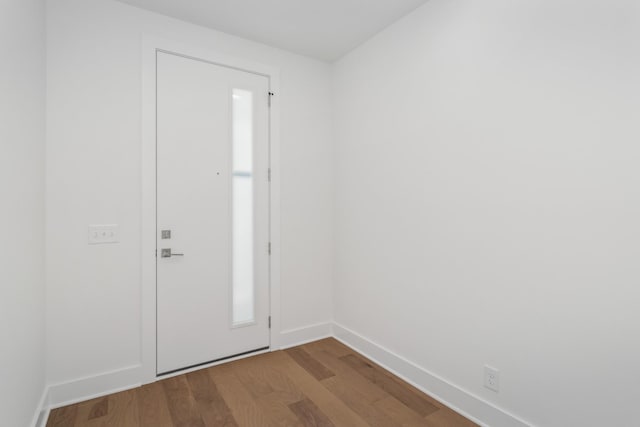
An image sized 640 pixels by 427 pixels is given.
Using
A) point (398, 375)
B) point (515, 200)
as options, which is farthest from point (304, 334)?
point (515, 200)

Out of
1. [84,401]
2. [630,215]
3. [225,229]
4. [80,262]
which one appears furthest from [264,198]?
[630,215]

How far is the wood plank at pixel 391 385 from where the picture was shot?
2109 millimetres

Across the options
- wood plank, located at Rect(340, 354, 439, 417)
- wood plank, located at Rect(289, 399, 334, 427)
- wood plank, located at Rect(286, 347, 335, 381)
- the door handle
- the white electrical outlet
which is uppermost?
the door handle

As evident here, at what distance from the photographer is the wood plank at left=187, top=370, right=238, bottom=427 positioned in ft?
6.46

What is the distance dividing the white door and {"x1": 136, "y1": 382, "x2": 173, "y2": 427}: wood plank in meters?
0.16

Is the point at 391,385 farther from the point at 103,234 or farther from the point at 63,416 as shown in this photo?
the point at 103,234

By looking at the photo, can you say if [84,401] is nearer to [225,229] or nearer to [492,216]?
[225,229]

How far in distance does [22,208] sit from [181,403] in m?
1.51

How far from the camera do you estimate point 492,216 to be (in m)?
1.90

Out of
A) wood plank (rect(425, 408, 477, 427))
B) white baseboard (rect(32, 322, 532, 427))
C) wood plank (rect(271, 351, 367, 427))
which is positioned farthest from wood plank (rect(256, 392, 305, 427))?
white baseboard (rect(32, 322, 532, 427))

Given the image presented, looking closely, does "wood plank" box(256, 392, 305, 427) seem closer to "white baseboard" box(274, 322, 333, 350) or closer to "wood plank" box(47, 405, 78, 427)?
"white baseboard" box(274, 322, 333, 350)

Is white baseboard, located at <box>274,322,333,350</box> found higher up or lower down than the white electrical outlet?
lower down

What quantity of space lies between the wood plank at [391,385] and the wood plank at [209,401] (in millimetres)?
1054

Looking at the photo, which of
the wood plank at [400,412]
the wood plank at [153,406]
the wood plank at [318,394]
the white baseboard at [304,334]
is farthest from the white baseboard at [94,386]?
the wood plank at [400,412]
